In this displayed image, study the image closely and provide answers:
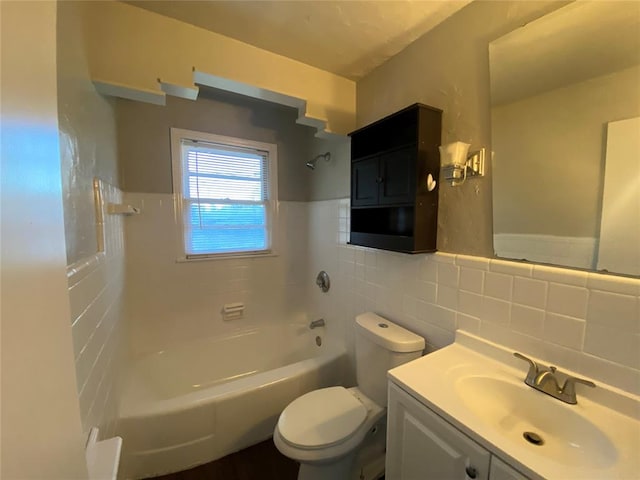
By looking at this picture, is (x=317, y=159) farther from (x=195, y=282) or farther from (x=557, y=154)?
(x=557, y=154)

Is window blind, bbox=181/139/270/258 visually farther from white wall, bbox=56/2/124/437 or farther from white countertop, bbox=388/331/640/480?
white countertop, bbox=388/331/640/480

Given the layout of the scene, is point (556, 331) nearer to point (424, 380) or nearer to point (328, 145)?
point (424, 380)

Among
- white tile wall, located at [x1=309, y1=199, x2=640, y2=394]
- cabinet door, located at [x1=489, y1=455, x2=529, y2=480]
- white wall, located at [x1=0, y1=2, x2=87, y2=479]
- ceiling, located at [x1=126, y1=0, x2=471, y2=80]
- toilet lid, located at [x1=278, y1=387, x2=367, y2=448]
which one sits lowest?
toilet lid, located at [x1=278, y1=387, x2=367, y2=448]

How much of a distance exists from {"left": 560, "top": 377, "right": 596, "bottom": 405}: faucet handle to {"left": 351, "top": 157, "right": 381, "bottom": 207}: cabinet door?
104 centimetres

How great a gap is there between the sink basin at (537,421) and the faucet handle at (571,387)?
0.03m

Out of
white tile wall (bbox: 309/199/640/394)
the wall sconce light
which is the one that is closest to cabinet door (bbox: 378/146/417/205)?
the wall sconce light

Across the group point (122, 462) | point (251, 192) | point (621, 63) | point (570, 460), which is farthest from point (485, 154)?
point (122, 462)

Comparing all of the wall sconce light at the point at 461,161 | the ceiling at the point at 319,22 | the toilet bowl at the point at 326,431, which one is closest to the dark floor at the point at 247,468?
the toilet bowl at the point at 326,431

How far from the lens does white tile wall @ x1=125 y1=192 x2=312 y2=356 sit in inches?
81.1

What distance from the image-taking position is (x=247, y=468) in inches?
59.7

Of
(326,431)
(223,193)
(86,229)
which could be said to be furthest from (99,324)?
(223,193)

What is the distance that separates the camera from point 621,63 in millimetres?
→ 809

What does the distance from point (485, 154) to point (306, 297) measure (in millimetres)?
2010

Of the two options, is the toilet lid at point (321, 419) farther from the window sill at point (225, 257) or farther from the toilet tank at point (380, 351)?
the window sill at point (225, 257)
